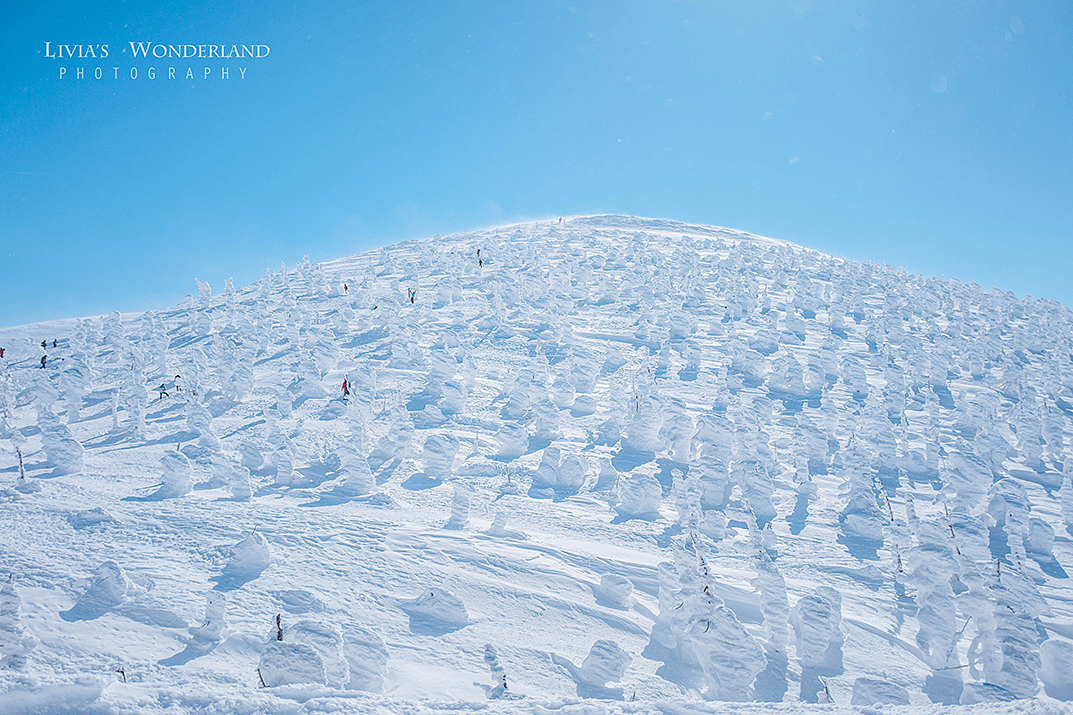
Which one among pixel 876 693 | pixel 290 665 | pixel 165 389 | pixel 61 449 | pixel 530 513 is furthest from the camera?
pixel 165 389

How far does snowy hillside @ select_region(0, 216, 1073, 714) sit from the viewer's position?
6.95 metres

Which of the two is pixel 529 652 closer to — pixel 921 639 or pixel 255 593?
pixel 255 593

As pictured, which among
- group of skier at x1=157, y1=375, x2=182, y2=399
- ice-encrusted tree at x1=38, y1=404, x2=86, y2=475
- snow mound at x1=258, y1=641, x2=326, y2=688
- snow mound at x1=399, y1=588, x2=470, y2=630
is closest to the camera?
snow mound at x1=258, y1=641, x2=326, y2=688

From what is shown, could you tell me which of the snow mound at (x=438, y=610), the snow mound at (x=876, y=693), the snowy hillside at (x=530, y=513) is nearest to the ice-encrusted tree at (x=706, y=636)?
the snowy hillside at (x=530, y=513)

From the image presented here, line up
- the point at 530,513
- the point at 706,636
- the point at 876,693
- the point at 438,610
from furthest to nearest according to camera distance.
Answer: the point at 530,513 < the point at 438,610 < the point at 706,636 < the point at 876,693

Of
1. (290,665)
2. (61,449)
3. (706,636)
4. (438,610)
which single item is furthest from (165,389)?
(706,636)

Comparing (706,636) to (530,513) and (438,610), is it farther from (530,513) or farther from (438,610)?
(530,513)

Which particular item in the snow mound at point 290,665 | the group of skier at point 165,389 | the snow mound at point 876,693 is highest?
the group of skier at point 165,389

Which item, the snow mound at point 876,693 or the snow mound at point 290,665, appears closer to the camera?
the snow mound at point 290,665

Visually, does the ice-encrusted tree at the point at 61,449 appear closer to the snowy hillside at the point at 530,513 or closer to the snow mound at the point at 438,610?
the snowy hillside at the point at 530,513

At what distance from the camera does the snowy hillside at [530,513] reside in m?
6.95

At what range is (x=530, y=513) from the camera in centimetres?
1195

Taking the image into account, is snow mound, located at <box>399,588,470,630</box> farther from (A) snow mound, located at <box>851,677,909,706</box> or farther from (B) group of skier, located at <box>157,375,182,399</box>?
(B) group of skier, located at <box>157,375,182,399</box>

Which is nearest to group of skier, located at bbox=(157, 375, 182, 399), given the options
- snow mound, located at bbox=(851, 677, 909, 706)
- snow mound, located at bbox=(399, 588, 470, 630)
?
snow mound, located at bbox=(399, 588, 470, 630)
